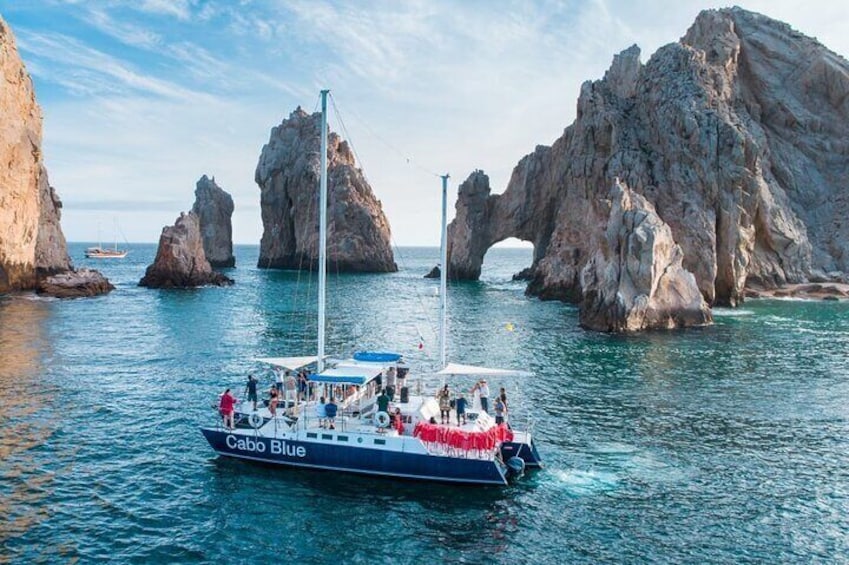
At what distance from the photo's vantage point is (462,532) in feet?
77.8

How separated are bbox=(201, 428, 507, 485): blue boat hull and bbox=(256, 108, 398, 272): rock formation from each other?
396 ft

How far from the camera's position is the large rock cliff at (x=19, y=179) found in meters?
87.1

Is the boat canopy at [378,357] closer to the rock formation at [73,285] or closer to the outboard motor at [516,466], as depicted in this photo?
the outboard motor at [516,466]

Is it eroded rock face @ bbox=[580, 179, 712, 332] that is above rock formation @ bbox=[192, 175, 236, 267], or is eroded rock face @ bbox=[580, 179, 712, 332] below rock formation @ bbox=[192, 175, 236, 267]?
below

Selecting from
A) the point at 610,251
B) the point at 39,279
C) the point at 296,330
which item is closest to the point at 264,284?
the point at 39,279

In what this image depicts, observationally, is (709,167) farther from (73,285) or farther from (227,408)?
(73,285)

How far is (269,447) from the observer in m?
29.3

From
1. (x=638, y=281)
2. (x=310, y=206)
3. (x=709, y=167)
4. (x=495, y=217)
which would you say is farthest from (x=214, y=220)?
(x=638, y=281)

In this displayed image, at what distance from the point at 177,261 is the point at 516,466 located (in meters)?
95.6

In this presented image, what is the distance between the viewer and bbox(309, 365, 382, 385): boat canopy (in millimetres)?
30016

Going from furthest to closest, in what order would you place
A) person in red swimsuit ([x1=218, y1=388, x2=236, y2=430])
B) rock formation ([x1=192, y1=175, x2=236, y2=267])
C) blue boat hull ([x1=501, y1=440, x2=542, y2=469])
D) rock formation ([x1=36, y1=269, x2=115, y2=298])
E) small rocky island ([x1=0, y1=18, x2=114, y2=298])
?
rock formation ([x1=192, y1=175, x2=236, y2=267]) < rock formation ([x1=36, y1=269, x2=115, y2=298]) < small rocky island ([x1=0, y1=18, x2=114, y2=298]) < person in red swimsuit ([x1=218, y1=388, x2=236, y2=430]) < blue boat hull ([x1=501, y1=440, x2=542, y2=469])

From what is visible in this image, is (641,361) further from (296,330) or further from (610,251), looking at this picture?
(296,330)

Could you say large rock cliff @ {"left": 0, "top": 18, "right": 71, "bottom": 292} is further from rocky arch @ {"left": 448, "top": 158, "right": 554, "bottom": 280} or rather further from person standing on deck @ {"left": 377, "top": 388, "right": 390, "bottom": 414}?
person standing on deck @ {"left": 377, "top": 388, "right": 390, "bottom": 414}

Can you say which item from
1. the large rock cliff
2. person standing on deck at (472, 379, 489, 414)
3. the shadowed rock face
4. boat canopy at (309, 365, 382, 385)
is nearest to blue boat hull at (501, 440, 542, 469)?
person standing on deck at (472, 379, 489, 414)
